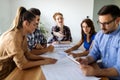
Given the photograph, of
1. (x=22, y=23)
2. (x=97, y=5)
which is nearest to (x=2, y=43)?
(x=22, y=23)

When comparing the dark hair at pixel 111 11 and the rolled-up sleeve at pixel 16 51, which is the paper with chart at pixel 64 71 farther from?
the dark hair at pixel 111 11

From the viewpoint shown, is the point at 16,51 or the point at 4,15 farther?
the point at 4,15

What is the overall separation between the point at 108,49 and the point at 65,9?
10.2 feet

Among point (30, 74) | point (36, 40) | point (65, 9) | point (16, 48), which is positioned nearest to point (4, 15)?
point (65, 9)

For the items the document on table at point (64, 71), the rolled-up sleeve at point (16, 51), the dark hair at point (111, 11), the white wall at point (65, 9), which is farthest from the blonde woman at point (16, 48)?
the white wall at point (65, 9)

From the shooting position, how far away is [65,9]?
458 centimetres

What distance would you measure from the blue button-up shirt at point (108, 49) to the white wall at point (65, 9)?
2.88 meters

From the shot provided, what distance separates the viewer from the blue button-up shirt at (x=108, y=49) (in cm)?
150

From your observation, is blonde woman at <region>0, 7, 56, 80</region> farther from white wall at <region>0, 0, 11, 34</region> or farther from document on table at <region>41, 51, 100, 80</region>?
white wall at <region>0, 0, 11, 34</region>

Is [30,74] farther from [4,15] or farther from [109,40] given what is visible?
[4,15]

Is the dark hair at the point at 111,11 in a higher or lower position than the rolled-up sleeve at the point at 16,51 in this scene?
higher

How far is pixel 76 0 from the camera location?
456cm

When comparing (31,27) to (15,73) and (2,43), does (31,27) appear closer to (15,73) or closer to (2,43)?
(2,43)

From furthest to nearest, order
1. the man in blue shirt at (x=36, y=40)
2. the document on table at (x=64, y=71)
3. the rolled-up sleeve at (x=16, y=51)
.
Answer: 1. the man in blue shirt at (x=36, y=40)
2. the rolled-up sleeve at (x=16, y=51)
3. the document on table at (x=64, y=71)
